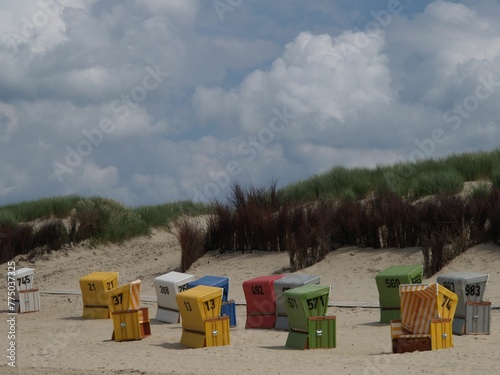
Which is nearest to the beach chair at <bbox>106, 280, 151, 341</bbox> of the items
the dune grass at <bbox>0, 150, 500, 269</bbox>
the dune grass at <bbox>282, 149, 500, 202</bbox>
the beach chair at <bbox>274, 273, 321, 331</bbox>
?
the beach chair at <bbox>274, 273, 321, 331</bbox>

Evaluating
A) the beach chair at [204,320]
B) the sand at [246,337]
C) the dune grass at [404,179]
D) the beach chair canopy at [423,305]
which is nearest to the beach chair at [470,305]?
the sand at [246,337]

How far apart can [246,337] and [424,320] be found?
144 inches

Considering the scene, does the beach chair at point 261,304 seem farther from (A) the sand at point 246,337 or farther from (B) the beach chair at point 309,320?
(B) the beach chair at point 309,320

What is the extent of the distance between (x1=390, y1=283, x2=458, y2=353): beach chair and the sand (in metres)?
0.24

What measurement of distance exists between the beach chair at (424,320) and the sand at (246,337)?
0.80 feet

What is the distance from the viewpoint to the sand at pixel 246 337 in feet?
38.9

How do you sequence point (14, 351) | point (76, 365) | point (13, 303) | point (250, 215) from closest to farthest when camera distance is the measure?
point (76, 365) → point (14, 351) → point (13, 303) → point (250, 215)

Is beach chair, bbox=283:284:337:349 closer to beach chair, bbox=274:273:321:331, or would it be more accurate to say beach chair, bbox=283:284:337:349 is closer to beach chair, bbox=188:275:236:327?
beach chair, bbox=274:273:321:331

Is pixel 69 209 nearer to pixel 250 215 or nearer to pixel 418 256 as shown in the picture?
pixel 250 215

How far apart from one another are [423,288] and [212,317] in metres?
3.41

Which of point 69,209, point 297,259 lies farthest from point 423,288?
point 69,209

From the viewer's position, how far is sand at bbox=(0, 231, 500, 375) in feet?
38.9

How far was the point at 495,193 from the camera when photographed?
71.1ft

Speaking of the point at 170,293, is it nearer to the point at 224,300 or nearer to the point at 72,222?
the point at 224,300
